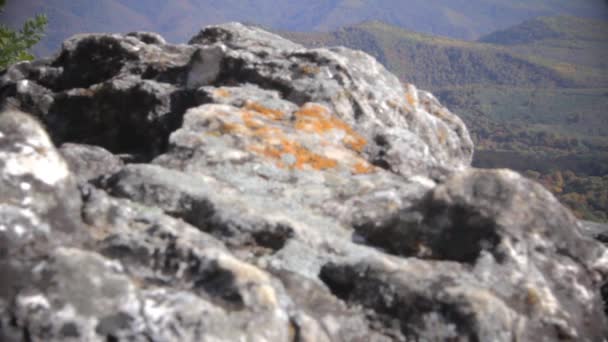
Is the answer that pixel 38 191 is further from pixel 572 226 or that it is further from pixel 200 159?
pixel 572 226

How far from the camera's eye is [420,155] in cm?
827

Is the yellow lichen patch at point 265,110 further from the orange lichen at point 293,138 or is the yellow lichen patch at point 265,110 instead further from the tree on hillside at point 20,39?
the tree on hillside at point 20,39

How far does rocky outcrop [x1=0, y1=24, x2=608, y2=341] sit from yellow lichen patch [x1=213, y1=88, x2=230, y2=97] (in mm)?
103

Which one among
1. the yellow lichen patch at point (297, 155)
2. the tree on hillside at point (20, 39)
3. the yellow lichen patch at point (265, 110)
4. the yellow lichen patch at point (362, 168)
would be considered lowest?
the tree on hillside at point (20, 39)

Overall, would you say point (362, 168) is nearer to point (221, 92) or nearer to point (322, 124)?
point (322, 124)

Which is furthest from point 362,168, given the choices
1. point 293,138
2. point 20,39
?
point 20,39

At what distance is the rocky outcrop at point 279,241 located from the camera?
382cm

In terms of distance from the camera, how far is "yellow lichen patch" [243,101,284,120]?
847 centimetres

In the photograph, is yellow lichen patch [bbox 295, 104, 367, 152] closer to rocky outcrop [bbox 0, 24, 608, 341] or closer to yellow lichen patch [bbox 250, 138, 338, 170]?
rocky outcrop [bbox 0, 24, 608, 341]

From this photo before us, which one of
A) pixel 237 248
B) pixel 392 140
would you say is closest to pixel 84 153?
pixel 237 248

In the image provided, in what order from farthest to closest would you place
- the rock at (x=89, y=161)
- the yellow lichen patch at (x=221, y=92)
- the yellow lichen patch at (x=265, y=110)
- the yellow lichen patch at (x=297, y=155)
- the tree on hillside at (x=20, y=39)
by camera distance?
1. the tree on hillside at (x=20, y=39)
2. the yellow lichen patch at (x=221, y=92)
3. the yellow lichen patch at (x=265, y=110)
4. the yellow lichen patch at (x=297, y=155)
5. the rock at (x=89, y=161)

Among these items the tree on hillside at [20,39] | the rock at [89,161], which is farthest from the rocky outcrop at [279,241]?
the tree on hillside at [20,39]

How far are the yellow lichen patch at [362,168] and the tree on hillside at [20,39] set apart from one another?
20.3 meters

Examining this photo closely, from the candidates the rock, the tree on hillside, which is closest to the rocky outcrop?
the rock
